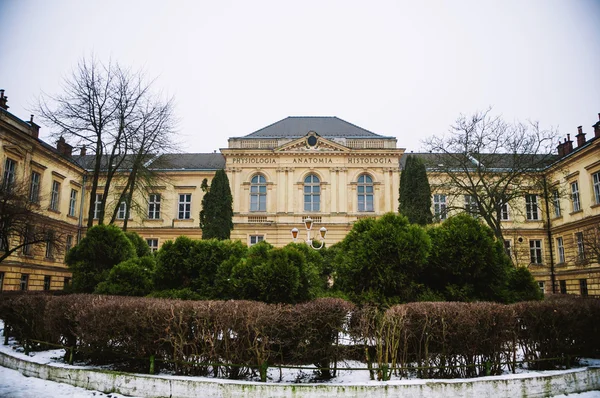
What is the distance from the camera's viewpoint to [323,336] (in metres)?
7.51

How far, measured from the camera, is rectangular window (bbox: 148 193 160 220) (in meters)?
38.0

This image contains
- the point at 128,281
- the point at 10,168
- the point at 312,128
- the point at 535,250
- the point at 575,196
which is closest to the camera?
the point at 128,281

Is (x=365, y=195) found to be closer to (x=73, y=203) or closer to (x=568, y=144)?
(x=568, y=144)

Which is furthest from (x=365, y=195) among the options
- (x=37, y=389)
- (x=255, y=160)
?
(x=37, y=389)

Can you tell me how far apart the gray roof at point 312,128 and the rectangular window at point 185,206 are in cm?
768

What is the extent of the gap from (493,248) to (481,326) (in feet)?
13.5

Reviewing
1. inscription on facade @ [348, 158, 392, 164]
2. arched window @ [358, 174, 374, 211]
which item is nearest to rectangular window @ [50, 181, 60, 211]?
inscription on facade @ [348, 158, 392, 164]

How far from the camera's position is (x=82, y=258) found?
1447cm

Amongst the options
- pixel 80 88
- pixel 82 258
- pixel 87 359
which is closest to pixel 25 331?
pixel 87 359

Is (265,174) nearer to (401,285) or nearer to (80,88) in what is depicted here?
(80,88)

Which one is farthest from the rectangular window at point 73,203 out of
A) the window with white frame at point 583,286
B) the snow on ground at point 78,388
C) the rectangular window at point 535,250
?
the window with white frame at point 583,286

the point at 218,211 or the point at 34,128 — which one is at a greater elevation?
the point at 34,128

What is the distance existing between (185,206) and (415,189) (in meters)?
20.1

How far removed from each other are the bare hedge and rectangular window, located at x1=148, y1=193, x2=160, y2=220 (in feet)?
102
